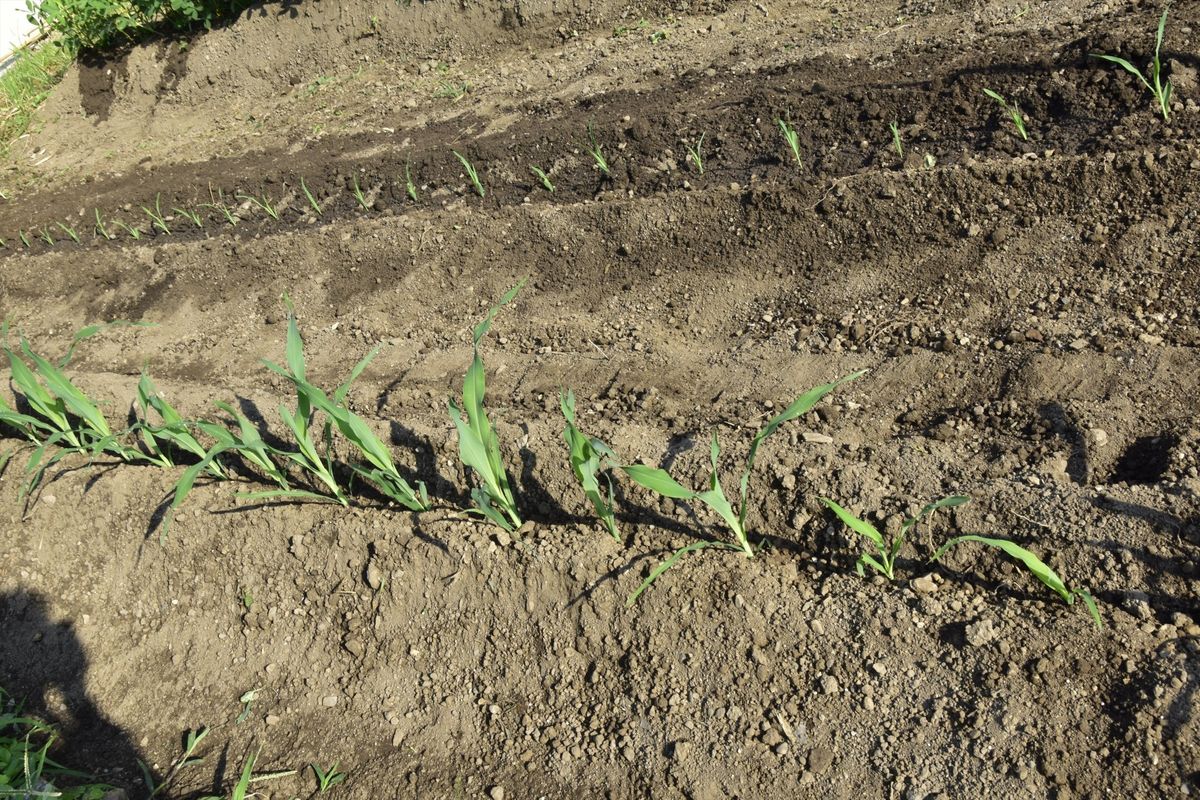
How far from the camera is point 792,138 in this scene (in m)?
3.67

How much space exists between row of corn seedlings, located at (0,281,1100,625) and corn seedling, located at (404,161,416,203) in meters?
1.68

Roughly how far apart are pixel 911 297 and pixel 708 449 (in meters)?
1.20

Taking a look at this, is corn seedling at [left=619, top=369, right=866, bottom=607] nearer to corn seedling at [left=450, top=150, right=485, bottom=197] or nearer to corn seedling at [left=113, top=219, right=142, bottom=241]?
corn seedling at [left=450, top=150, right=485, bottom=197]

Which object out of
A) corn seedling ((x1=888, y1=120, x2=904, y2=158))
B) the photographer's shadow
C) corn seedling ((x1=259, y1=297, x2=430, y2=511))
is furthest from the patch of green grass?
corn seedling ((x1=888, y1=120, x2=904, y2=158))

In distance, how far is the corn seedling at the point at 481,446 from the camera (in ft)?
7.34

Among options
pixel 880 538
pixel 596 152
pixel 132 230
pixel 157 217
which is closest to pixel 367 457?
pixel 880 538

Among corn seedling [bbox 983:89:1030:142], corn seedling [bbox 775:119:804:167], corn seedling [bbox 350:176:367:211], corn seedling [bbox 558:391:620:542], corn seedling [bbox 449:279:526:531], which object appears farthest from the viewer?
corn seedling [bbox 350:176:367:211]

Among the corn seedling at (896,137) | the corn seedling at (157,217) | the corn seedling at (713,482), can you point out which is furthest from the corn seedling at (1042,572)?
the corn seedling at (157,217)

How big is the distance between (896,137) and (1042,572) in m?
2.19

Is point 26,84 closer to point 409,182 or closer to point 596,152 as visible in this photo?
point 409,182

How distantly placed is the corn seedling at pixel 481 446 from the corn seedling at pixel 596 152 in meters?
1.90

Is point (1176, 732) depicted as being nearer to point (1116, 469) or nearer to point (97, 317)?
point (1116, 469)

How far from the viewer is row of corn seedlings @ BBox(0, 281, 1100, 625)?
6.77 ft

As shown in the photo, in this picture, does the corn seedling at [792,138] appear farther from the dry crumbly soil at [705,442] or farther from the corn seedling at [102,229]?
the corn seedling at [102,229]
